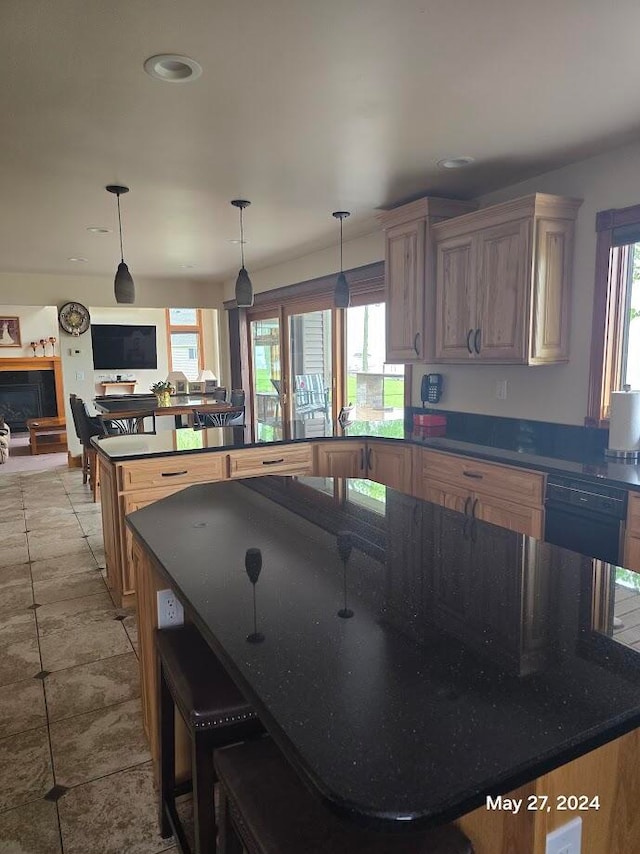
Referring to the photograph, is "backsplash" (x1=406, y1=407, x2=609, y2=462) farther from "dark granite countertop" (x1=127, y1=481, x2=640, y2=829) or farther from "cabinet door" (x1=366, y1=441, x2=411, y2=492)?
"dark granite countertop" (x1=127, y1=481, x2=640, y2=829)

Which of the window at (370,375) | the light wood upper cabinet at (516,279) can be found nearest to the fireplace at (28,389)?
the window at (370,375)

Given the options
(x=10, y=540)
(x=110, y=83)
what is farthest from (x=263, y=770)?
(x=10, y=540)

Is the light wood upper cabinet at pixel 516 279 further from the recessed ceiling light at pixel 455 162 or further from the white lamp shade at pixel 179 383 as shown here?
the white lamp shade at pixel 179 383

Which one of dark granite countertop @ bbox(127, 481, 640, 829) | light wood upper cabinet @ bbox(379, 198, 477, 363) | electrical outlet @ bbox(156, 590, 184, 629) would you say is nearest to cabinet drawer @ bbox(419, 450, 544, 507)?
light wood upper cabinet @ bbox(379, 198, 477, 363)

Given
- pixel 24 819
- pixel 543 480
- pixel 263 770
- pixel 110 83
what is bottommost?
pixel 24 819

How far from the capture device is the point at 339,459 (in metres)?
3.99

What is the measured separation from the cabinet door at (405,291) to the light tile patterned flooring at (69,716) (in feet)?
7.97

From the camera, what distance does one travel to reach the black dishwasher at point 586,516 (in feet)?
8.07

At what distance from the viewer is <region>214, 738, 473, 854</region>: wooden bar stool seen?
920mm

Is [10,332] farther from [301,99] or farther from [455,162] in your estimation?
[301,99]

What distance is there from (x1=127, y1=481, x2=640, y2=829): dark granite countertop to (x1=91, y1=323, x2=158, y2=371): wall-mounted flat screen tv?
10161 millimetres

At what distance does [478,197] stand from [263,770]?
365 cm

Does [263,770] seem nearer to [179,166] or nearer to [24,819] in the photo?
[24,819]

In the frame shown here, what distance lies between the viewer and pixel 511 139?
2.78m
